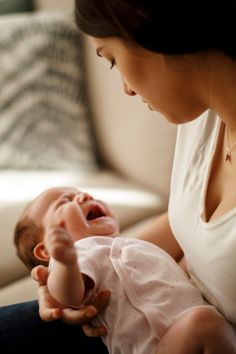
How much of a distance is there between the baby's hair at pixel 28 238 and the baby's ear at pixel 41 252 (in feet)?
0.08

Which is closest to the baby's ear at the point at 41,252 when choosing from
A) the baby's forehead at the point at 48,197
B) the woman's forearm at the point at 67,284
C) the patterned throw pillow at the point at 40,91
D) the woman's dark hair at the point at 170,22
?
A: the baby's forehead at the point at 48,197

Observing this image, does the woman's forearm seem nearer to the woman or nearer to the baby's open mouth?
the woman

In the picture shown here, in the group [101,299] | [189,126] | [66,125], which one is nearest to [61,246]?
[101,299]

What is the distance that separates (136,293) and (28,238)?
0.33 m

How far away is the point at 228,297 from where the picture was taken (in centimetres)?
95

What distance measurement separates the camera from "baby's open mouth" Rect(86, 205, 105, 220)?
1.27 m

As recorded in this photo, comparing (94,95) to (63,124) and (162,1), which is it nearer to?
(63,124)

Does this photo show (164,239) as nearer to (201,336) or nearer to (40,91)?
(201,336)

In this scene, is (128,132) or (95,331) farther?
(128,132)

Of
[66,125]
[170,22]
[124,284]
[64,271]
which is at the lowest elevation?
[66,125]

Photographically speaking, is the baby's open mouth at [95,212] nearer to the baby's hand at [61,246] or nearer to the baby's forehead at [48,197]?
the baby's forehead at [48,197]

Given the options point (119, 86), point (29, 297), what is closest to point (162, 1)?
point (29, 297)

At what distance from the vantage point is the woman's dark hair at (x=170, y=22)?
2.66 feet

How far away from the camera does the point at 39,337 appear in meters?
1.05
